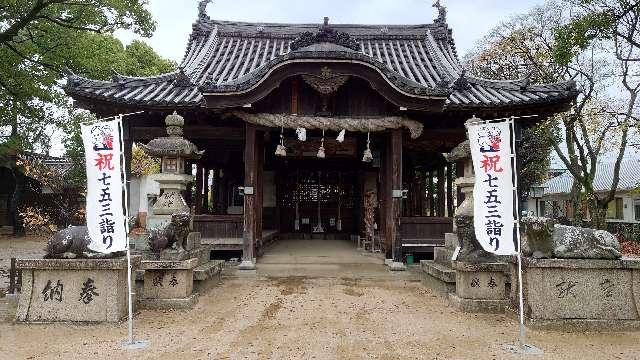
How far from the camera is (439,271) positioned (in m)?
8.16

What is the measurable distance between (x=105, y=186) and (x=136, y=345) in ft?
7.28

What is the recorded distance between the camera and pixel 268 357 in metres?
5.04

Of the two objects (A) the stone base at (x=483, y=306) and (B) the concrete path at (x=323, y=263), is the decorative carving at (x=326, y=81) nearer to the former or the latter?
(B) the concrete path at (x=323, y=263)

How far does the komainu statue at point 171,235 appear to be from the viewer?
7367mm

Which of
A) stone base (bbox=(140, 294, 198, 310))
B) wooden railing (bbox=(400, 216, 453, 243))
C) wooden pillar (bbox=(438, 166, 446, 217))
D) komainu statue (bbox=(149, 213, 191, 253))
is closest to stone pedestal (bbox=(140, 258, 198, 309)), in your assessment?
stone base (bbox=(140, 294, 198, 310))

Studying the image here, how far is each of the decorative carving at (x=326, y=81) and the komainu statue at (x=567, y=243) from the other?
5568 millimetres

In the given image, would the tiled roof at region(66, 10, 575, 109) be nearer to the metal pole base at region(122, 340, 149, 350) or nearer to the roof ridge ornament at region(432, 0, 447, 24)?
the roof ridge ornament at region(432, 0, 447, 24)

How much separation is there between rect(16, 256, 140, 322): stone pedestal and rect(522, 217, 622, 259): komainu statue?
20.8 feet

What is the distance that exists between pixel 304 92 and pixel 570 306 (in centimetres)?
758

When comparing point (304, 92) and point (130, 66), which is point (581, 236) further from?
point (130, 66)

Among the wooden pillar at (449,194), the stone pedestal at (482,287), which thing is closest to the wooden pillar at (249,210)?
the stone pedestal at (482,287)

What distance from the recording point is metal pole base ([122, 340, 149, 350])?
5329 mm

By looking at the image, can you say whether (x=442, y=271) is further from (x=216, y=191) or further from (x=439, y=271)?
(x=216, y=191)

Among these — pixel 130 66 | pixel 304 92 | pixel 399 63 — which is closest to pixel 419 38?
pixel 399 63
